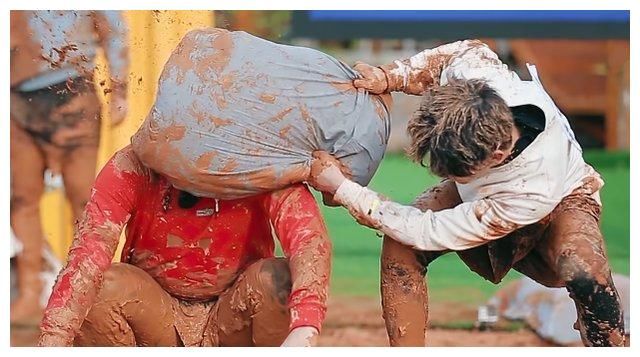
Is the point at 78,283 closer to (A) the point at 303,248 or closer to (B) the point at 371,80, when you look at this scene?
(A) the point at 303,248

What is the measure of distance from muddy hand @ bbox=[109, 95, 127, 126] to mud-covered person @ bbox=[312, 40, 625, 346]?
4.66 ft

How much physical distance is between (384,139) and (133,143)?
629mm

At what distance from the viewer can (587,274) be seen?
3.01 m

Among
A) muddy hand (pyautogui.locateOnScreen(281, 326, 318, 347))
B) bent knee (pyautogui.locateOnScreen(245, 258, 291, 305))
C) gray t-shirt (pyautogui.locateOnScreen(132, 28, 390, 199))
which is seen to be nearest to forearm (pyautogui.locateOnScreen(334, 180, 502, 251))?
gray t-shirt (pyautogui.locateOnScreen(132, 28, 390, 199))

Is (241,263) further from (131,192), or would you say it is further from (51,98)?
(51,98)

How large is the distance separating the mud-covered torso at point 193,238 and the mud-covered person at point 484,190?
0.96ft

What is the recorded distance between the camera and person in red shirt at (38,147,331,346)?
289 cm

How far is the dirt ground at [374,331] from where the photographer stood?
16.5 feet

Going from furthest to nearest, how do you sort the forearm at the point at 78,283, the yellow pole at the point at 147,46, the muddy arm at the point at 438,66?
the yellow pole at the point at 147,46 → the muddy arm at the point at 438,66 → the forearm at the point at 78,283

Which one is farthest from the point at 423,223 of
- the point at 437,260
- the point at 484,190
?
the point at 437,260

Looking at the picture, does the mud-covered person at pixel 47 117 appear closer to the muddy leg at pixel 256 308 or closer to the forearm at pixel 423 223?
the muddy leg at pixel 256 308

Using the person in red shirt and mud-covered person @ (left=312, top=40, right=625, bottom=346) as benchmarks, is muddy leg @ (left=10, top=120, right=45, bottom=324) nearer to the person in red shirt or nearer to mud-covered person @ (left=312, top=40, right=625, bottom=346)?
the person in red shirt

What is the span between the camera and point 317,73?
2930mm

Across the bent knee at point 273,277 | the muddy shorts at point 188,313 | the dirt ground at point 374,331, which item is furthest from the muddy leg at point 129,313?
the dirt ground at point 374,331
